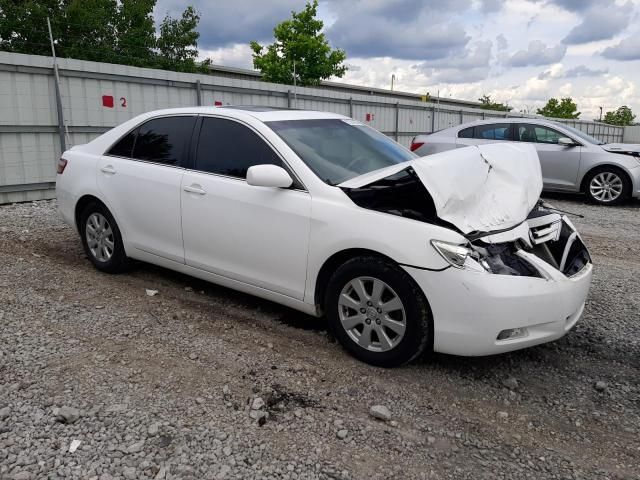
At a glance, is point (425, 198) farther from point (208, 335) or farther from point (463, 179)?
point (208, 335)

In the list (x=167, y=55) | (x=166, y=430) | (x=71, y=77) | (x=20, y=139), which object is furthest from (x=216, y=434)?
(x=167, y=55)

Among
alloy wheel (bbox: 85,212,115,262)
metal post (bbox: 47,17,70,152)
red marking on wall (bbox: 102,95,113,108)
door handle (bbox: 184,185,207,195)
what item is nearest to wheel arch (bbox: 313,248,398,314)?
door handle (bbox: 184,185,207,195)

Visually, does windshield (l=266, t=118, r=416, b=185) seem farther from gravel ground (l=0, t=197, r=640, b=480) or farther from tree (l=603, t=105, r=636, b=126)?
tree (l=603, t=105, r=636, b=126)

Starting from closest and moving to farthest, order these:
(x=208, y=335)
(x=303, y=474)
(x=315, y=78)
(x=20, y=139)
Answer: (x=303, y=474)
(x=208, y=335)
(x=20, y=139)
(x=315, y=78)

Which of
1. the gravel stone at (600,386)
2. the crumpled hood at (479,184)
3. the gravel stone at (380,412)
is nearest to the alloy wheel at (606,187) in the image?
the crumpled hood at (479,184)

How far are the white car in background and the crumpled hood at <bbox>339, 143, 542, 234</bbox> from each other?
23.3 feet

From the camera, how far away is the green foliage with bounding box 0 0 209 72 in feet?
70.6

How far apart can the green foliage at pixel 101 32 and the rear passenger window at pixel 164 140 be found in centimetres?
1845

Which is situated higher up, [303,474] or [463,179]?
[463,179]

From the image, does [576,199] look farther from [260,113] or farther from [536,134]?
[260,113]

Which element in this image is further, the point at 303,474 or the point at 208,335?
the point at 208,335

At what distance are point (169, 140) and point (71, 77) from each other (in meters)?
5.70

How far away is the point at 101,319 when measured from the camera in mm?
4055

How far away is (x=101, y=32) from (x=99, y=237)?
22.5 meters
